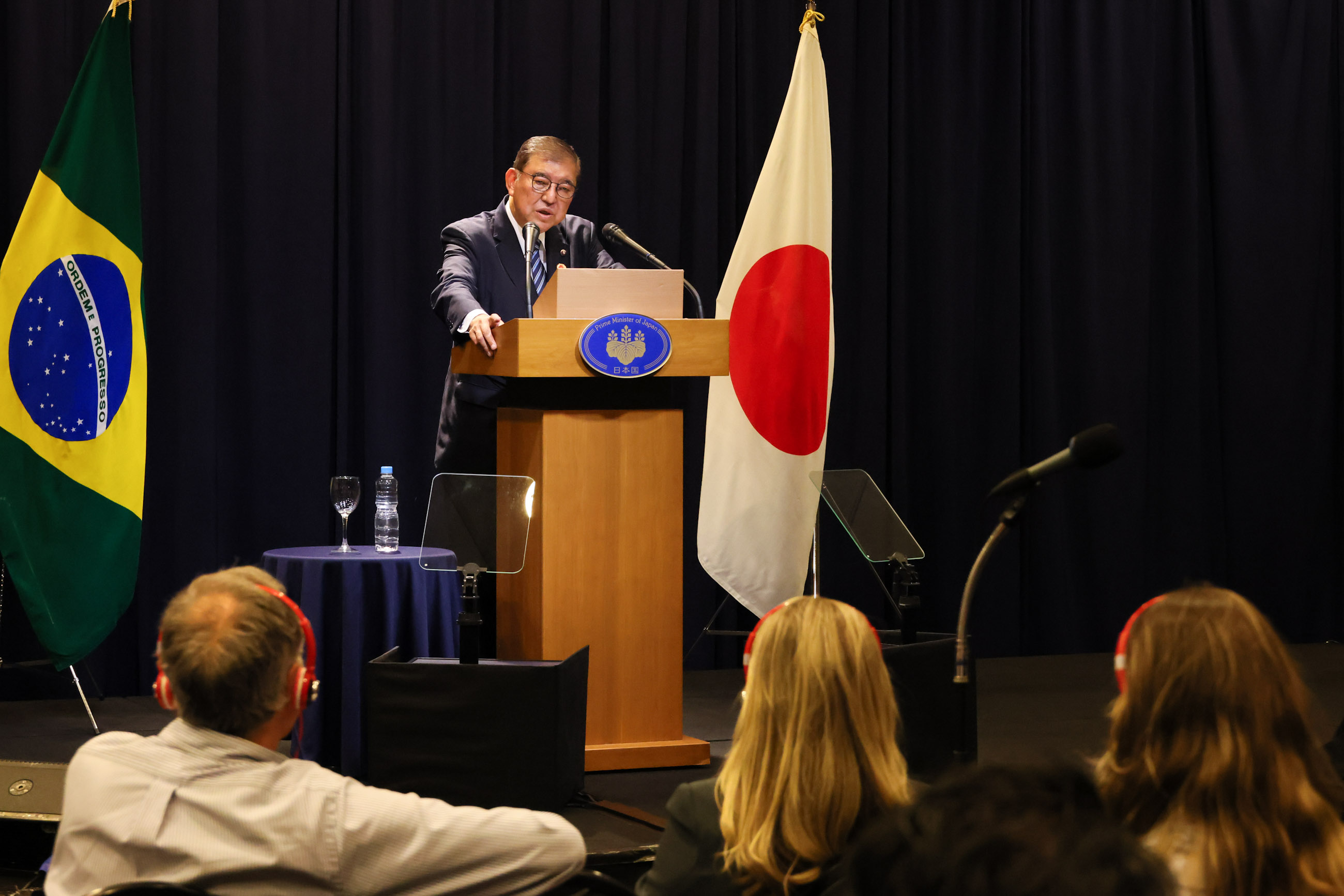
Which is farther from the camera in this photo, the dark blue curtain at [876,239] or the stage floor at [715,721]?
the dark blue curtain at [876,239]

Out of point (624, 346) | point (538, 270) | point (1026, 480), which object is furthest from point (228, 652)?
point (538, 270)

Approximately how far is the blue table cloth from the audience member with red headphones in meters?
2.12

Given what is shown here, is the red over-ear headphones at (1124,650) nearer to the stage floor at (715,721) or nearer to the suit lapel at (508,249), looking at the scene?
the stage floor at (715,721)

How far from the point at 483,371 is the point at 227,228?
2.01 meters

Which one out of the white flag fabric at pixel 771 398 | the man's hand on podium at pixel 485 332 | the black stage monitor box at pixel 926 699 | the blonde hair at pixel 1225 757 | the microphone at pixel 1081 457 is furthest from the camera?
the white flag fabric at pixel 771 398

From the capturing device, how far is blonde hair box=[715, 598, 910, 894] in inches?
61.5

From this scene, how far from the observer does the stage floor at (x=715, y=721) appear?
10.6 ft

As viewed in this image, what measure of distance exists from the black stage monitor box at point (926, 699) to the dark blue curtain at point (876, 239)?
2350 mm

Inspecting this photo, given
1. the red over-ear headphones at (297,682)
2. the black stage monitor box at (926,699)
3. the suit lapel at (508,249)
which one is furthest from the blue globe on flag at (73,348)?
the red over-ear headphones at (297,682)

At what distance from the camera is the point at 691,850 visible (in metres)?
1.66

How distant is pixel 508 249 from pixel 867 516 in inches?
56.4

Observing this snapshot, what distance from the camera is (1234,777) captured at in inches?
55.2

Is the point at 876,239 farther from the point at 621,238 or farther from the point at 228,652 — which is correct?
the point at 228,652

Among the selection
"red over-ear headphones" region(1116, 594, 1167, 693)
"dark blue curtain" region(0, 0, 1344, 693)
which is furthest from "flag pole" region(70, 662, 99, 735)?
"red over-ear headphones" region(1116, 594, 1167, 693)
